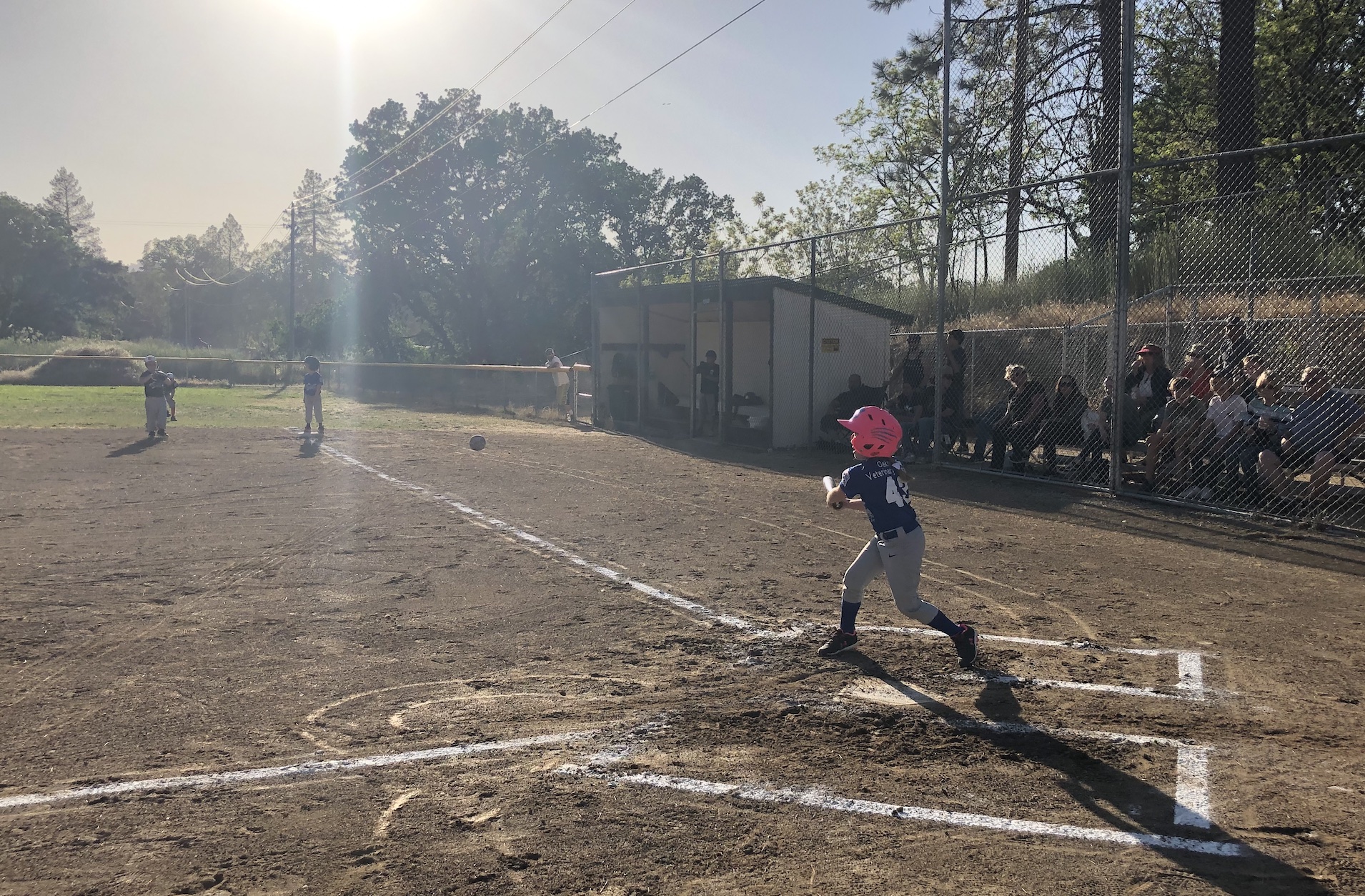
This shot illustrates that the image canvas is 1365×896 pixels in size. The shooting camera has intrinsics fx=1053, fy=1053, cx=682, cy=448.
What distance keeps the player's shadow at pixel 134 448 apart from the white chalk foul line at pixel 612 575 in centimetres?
669

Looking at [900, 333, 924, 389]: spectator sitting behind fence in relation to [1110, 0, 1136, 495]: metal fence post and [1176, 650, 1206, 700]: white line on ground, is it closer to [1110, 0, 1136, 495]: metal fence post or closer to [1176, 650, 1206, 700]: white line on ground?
[1110, 0, 1136, 495]: metal fence post

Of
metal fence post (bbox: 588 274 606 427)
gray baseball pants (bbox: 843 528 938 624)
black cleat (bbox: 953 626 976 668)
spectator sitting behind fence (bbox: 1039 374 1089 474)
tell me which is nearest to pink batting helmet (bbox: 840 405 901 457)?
gray baseball pants (bbox: 843 528 938 624)

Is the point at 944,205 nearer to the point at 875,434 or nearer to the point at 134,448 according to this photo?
the point at 875,434

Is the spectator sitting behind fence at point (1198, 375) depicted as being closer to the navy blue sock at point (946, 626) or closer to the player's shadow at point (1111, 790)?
the navy blue sock at point (946, 626)

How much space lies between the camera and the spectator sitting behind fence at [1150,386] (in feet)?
42.5

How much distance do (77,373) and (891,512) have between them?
4804 centimetres

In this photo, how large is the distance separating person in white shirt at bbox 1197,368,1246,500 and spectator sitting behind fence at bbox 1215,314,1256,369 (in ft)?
2.90

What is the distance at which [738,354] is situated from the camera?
24.4m

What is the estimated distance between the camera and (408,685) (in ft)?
17.9

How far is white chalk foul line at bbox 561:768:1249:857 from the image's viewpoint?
3643 millimetres

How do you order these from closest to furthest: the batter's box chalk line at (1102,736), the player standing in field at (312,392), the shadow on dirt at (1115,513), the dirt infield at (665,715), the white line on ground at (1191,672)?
1. the dirt infield at (665,715)
2. the batter's box chalk line at (1102,736)
3. the white line on ground at (1191,672)
4. the shadow on dirt at (1115,513)
5. the player standing in field at (312,392)

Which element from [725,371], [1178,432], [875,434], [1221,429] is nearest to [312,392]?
[725,371]

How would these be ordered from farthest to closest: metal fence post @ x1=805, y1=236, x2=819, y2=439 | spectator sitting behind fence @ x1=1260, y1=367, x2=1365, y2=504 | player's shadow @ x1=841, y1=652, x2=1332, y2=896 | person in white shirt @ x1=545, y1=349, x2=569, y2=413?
person in white shirt @ x1=545, y1=349, x2=569, y2=413, metal fence post @ x1=805, y1=236, x2=819, y2=439, spectator sitting behind fence @ x1=1260, y1=367, x2=1365, y2=504, player's shadow @ x1=841, y1=652, x2=1332, y2=896

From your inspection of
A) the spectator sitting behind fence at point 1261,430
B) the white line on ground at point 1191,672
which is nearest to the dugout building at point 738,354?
the spectator sitting behind fence at point 1261,430
